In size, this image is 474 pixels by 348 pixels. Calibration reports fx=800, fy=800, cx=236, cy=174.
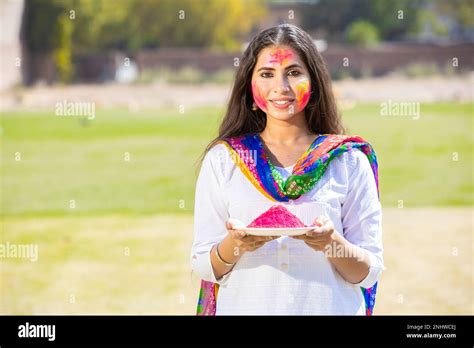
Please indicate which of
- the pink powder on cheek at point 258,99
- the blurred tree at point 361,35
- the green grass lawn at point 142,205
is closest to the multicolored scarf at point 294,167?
the pink powder on cheek at point 258,99

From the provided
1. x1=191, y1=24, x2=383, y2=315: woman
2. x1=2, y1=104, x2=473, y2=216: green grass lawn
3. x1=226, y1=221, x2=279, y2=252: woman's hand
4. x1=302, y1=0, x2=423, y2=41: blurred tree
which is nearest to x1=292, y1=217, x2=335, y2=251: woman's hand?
x1=191, y1=24, x2=383, y2=315: woman

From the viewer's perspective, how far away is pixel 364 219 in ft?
8.43

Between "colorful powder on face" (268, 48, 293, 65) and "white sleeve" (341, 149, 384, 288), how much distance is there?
449 mm

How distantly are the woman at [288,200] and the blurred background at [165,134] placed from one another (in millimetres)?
500

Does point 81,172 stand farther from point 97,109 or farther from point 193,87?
point 193,87

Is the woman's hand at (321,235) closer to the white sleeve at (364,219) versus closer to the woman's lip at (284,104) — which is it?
the white sleeve at (364,219)

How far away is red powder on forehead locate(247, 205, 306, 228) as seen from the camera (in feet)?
7.95

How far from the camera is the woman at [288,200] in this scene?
2541 millimetres

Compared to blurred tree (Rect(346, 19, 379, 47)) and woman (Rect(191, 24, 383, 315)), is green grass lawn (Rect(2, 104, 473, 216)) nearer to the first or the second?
woman (Rect(191, 24, 383, 315))

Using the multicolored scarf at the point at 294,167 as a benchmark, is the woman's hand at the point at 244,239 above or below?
below

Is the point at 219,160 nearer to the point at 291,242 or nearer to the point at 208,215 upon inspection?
the point at 208,215

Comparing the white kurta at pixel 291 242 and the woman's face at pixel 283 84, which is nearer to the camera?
the white kurta at pixel 291 242

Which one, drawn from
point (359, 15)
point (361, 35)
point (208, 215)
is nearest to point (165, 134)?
point (361, 35)

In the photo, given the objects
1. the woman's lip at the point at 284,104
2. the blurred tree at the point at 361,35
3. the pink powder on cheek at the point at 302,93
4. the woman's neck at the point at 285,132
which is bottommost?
the woman's neck at the point at 285,132
